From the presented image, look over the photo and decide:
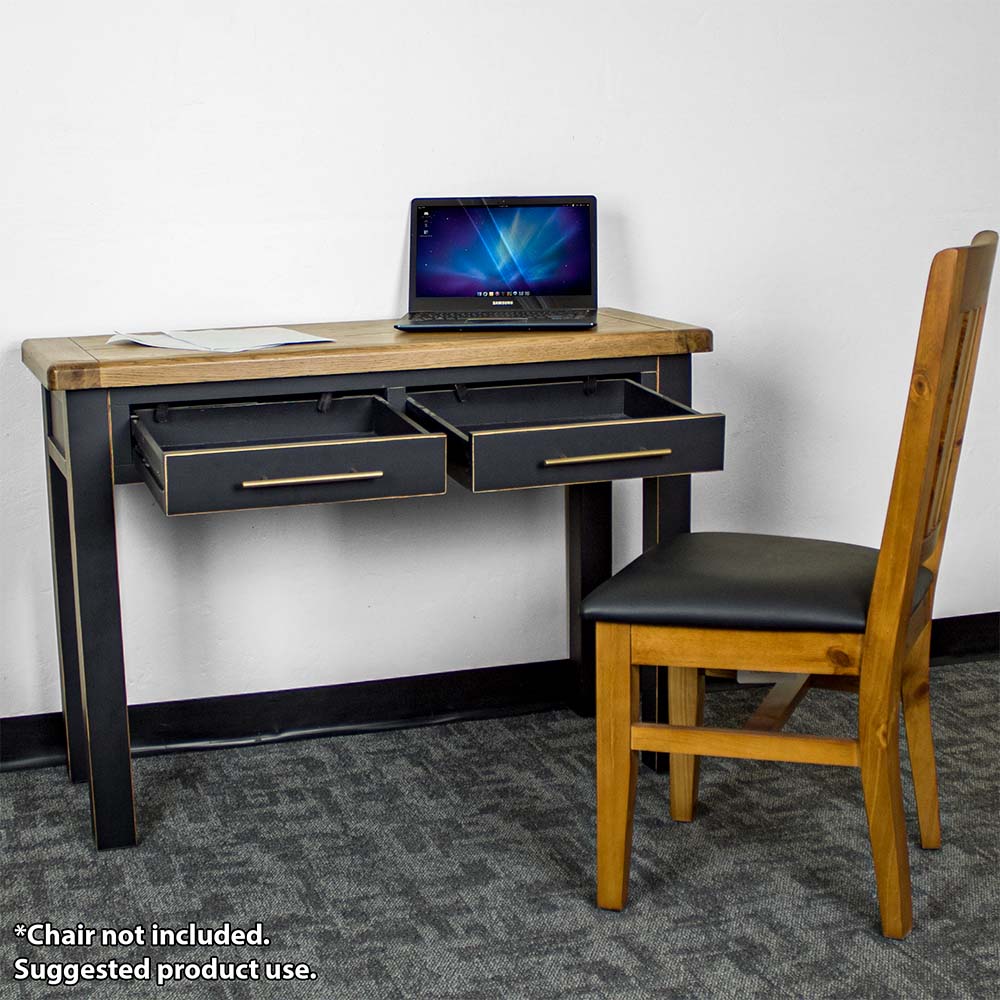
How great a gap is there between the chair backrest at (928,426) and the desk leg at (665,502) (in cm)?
52

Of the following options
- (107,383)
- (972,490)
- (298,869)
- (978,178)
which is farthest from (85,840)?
(978,178)

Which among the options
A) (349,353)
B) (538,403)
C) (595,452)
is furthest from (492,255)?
(595,452)

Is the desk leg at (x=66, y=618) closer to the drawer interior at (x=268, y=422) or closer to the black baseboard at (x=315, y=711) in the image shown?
the black baseboard at (x=315, y=711)

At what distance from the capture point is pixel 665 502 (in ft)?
7.40

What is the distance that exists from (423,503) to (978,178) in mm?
1305

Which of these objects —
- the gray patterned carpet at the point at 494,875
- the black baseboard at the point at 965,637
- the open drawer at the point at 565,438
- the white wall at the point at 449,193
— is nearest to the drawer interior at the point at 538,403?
the open drawer at the point at 565,438

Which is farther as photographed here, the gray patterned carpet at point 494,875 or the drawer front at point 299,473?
the drawer front at point 299,473

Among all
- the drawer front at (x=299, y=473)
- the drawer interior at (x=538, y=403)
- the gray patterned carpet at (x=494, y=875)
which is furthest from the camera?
the drawer interior at (x=538, y=403)

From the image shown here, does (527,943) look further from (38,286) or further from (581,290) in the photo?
(38,286)

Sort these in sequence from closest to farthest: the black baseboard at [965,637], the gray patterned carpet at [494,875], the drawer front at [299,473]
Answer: the gray patterned carpet at [494,875] → the drawer front at [299,473] → the black baseboard at [965,637]

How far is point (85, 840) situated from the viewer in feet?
6.87

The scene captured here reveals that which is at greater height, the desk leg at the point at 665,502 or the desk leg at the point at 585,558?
the desk leg at the point at 665,502

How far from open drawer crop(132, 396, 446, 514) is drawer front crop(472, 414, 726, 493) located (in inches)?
3.1

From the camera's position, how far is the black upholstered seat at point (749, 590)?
1.73 m
